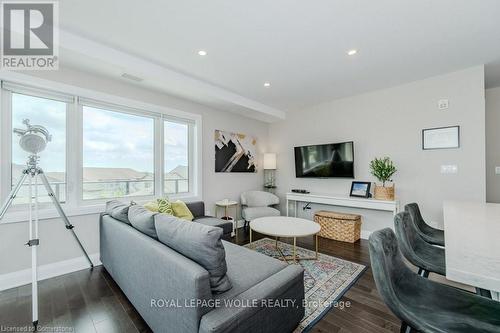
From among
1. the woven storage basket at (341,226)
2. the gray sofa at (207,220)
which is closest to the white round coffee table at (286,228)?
the gray sofa at (207,220)

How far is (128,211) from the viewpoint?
209 cm

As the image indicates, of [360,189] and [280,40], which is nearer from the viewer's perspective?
[280,40]

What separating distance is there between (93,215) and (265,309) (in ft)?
8.52

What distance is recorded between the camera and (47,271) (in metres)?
2.40

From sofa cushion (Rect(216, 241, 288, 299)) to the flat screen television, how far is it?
274 centimetres

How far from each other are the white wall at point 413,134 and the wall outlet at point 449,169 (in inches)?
1.8

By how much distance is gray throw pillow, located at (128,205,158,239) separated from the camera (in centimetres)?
168

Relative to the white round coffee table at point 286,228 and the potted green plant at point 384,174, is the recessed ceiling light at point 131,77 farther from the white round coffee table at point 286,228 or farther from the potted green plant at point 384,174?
the potted green plant at point 384,174

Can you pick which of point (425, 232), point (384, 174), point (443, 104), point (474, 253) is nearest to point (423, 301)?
point (474, 253)

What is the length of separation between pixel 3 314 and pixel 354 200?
13.9 ft

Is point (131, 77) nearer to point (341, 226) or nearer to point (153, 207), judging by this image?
point (153, 207)

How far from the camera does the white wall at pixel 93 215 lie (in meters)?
2.27

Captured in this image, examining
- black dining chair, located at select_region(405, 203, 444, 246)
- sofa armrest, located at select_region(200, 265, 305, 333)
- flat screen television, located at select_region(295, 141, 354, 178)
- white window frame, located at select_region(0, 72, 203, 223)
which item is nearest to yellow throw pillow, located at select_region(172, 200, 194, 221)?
white window frame, located at select_region(0, 72, 203, 223)
